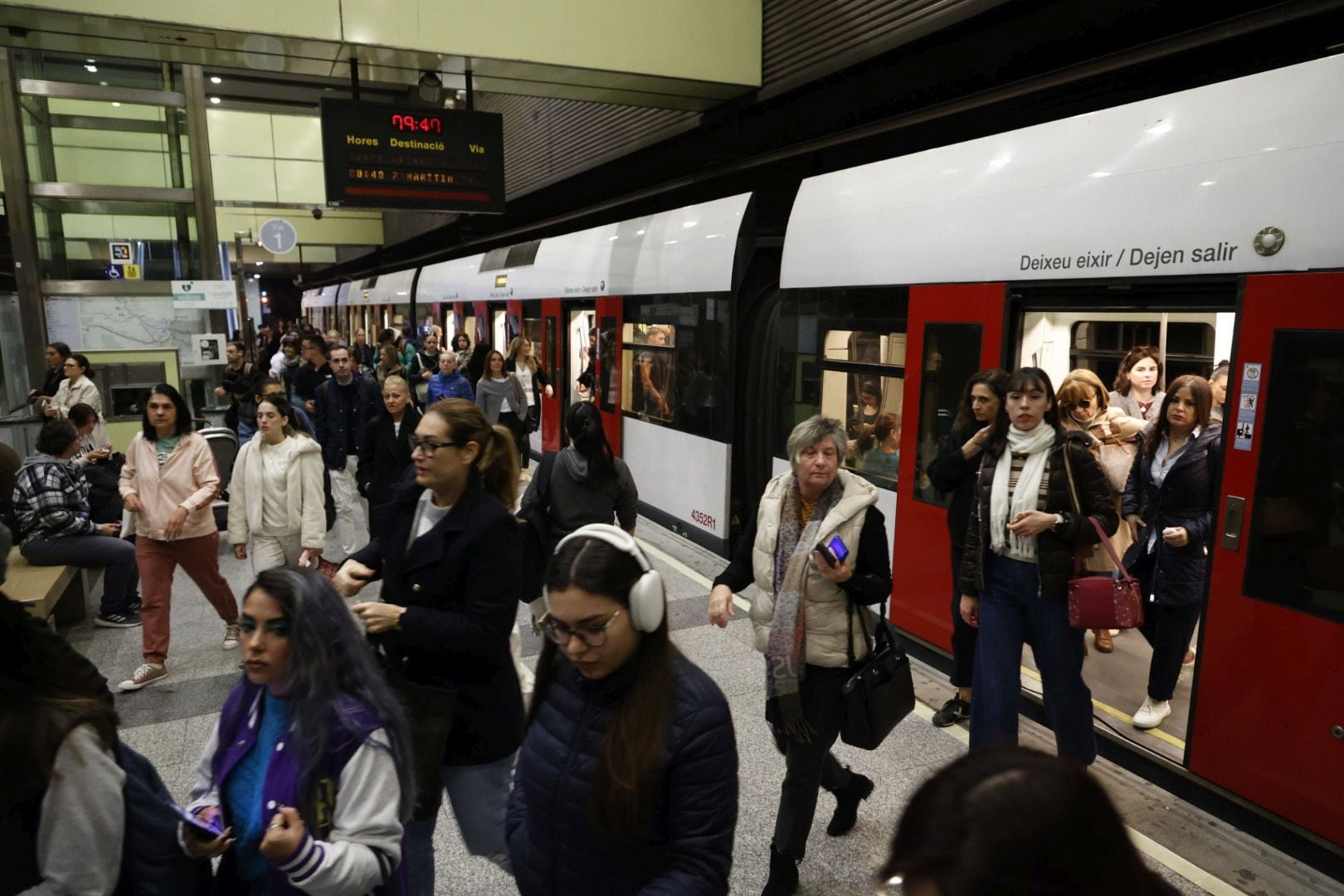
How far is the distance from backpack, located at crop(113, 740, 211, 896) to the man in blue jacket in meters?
5.24

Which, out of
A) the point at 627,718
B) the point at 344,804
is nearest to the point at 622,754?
the point at 627,718

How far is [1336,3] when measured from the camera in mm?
3334

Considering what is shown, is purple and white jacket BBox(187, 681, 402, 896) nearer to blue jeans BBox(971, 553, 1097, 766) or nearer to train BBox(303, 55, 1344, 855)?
blue jeans BBox(971, 553, 1097, 766)

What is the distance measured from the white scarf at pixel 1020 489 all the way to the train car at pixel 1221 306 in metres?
0.68

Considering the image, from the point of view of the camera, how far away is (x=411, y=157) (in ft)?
20.7

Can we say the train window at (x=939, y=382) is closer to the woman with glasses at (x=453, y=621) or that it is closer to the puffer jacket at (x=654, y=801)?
the woman with glasses at (x=453, y=621)

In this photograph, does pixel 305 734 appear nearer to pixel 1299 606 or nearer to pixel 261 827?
pixel 261 827

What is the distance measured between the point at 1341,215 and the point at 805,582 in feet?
7.18

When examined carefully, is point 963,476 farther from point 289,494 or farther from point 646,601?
point 289,494

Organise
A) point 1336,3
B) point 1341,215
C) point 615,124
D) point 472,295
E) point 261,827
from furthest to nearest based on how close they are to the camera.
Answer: point 472,295
point 615,124
point 1336,3
point 1341,215
point 261,827

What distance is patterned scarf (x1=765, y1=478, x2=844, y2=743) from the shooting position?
2.87 m

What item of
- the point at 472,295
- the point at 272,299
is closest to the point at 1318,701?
the point at 472,295

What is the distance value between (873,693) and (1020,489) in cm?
110

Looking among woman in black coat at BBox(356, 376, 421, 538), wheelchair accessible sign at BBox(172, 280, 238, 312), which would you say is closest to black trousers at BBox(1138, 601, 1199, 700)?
woman in black coat at BBox(356, 376, 421, 538)
